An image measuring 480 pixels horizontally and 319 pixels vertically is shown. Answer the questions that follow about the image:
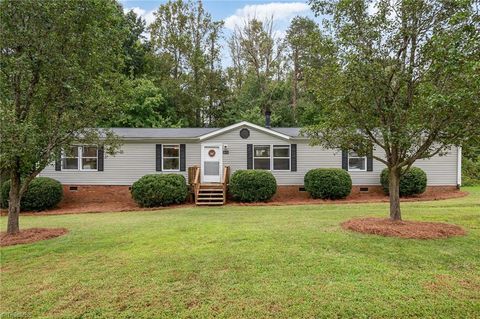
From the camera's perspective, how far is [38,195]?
12.0m

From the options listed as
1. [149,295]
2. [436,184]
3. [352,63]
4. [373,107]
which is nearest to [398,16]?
[352,63]

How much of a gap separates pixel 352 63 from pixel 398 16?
1341 millimetres

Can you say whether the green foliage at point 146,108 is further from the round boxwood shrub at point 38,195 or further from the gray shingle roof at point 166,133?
the round boxwood shrub at point 38,195

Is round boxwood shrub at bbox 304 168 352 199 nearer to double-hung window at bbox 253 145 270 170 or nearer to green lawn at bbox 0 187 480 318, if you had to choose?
double-hung window at bbox 253 145 270 170

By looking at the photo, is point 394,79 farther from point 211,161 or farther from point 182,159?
point 182,159

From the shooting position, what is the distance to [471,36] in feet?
14.4

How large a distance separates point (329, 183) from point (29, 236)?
9906 mm

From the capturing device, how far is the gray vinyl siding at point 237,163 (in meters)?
13.9

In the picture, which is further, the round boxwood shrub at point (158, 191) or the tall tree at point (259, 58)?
the tall tree at point (259, 58)

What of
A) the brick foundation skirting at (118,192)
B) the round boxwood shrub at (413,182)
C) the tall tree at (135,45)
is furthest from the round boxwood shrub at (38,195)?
the tall tree at (135,45)

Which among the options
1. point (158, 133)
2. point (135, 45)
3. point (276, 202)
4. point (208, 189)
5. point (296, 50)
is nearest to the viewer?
point (276, 202)

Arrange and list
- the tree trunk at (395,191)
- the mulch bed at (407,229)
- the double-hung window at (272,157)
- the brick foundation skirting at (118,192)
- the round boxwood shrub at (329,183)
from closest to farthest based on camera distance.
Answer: the mulch bed at (407,229)
the tree trunk at (395,191)
the round boxwood shrub at (329,183)
the brick foundation skirting at (118,192)
the double-hung window at (272,157)

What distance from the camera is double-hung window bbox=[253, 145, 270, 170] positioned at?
46.1ft

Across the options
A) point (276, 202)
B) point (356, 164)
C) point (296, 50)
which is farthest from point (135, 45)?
point (356, 164)
